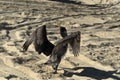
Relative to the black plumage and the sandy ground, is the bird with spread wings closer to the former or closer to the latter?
the black plumage

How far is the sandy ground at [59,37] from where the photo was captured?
6.95 meters

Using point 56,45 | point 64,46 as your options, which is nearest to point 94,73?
point 64,46

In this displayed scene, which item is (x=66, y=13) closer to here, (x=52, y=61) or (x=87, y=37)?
(x=87, y=37)

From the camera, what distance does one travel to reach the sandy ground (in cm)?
695

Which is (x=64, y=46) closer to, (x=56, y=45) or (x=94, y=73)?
(x=56, y=45)

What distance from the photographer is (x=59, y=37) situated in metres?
9.23

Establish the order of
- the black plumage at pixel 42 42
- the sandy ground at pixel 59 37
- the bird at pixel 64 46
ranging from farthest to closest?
1. the sandy ground at pixel 59 37
2. the black plumage at pixel 42 42
3. the bird at pixel 64 46

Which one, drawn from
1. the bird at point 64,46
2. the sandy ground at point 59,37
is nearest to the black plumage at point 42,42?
the bird at point 64,46

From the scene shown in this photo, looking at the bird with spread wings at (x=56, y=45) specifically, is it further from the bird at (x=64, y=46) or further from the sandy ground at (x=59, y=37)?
the sandy ground at (x=59, y=37)

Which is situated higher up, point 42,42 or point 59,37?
point 42,42

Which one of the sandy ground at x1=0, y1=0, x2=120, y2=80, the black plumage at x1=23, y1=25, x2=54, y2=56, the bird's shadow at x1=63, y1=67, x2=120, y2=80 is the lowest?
the bird's shadow at x1=63, y1=67, x2=120, y2=80

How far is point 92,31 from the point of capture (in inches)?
395

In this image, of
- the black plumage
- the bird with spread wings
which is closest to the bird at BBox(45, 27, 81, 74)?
the bird with spread wings

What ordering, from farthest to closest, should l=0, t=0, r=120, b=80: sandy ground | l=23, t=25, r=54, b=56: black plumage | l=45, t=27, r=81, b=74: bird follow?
l=0, t=0, r=120, b=80: sandy ground → l=23, t=25, r=54, b=56: black plumage → l=45, t=27, r=81, b=74: bird
